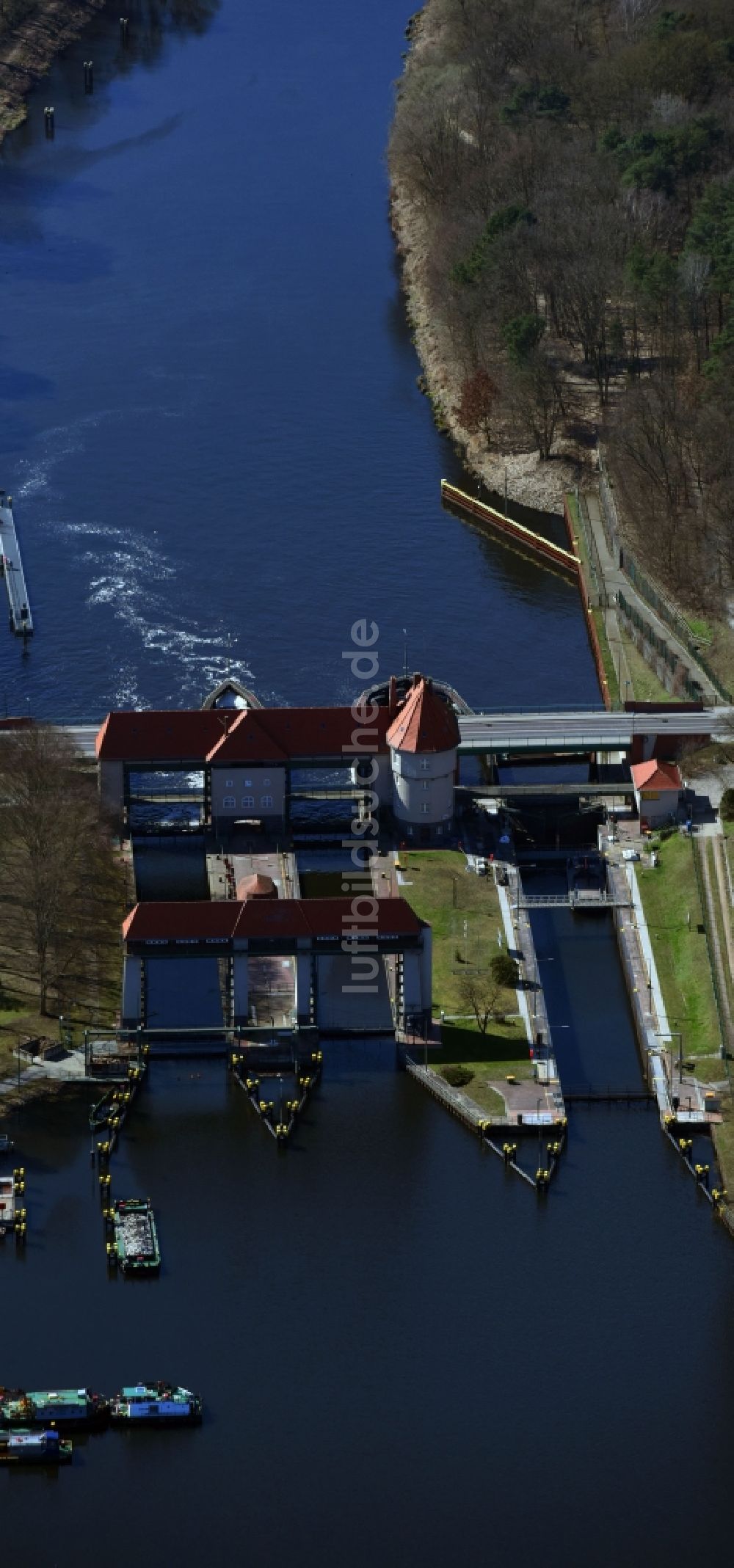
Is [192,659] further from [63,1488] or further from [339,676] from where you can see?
[63,1488]

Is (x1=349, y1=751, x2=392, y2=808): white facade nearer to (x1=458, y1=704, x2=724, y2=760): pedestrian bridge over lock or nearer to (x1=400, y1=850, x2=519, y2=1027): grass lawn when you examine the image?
(x1=400, y1=850, x2=519, y2=1027): grass lawn

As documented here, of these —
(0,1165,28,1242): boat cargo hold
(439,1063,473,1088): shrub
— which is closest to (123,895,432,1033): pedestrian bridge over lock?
(439,1063,473,1088): shrub

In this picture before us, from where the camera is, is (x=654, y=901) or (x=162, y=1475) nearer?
(x=162, y=1475)

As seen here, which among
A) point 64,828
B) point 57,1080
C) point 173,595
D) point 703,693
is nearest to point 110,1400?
point 57,1080

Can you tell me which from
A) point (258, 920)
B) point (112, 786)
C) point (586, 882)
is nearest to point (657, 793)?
point (586, 882)

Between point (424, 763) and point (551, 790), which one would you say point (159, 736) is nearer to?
point (424, 763)

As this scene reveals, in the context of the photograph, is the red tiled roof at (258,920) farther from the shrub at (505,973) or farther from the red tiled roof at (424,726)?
the red tiled roof at (424,726)

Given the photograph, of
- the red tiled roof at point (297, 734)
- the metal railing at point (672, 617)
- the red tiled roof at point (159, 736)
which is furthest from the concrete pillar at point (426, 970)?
the metal railing at point (672, 617)
